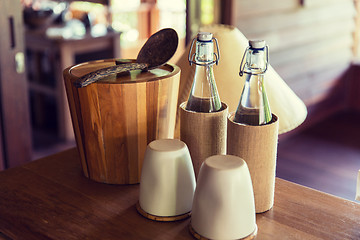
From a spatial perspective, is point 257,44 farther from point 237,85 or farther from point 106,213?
point 106,213

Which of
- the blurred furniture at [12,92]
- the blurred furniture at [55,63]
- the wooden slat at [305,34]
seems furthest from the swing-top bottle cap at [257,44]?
the blurred furniture at [55,63]

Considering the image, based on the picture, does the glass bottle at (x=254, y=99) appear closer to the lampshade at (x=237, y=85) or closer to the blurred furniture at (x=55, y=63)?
the lampshade at (x=237, y=85)

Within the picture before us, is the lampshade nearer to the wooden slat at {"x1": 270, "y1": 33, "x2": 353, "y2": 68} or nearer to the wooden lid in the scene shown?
the wooden lid

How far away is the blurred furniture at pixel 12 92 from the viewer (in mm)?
2121

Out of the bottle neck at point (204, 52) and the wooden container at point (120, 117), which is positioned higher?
the bottle neck at point (204, 52)

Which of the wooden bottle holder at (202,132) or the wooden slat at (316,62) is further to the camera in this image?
the wooden slat at (316,62)

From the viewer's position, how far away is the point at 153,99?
0.94m

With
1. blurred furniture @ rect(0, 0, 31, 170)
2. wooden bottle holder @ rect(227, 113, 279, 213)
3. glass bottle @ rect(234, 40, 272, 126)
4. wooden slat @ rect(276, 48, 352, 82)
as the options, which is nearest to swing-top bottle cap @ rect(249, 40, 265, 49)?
glass bottle @ rect(234, 40, 272, 126)

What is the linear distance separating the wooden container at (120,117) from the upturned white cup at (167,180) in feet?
0.42

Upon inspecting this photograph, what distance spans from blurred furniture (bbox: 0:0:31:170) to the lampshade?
1.32 meters

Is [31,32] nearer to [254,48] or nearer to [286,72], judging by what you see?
[286,72]

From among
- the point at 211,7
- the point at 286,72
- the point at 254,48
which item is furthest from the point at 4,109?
the point at 286,72

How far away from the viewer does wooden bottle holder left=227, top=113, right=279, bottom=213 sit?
82cm

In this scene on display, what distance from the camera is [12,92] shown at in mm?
2256
